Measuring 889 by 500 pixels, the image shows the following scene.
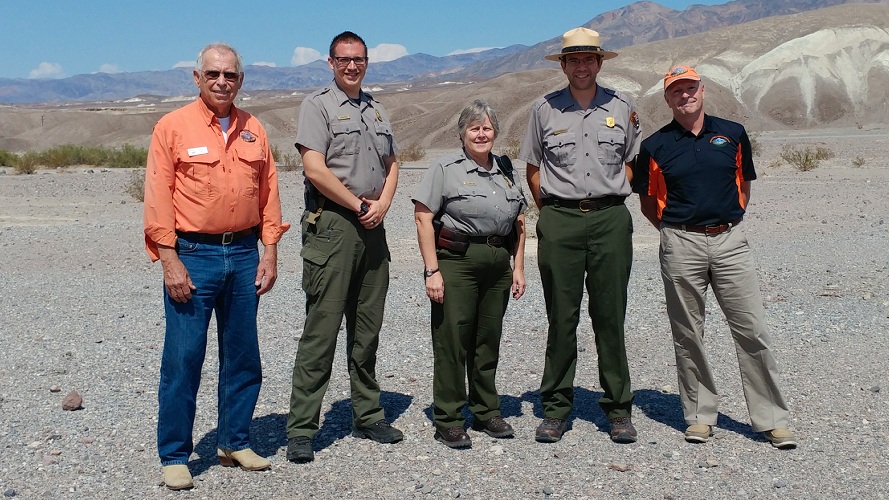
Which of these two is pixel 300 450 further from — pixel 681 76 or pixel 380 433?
pixel 681 76

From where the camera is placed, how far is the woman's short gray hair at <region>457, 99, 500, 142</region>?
461 cm

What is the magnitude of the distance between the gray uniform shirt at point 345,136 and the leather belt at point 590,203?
3.13 feet

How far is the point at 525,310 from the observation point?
811 centimetres

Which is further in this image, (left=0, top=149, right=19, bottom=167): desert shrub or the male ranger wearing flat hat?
(left=0, top=149, right=19, bottom=167): desert shrub

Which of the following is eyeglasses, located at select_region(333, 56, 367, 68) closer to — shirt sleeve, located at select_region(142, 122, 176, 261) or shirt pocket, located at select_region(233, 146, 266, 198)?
shirt pocket, located at select_region(233, 146, 266, 198)

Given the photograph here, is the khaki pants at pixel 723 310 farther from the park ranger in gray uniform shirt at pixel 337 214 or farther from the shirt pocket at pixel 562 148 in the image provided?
the park ranger in gray uniform shirt at pixel 337 214

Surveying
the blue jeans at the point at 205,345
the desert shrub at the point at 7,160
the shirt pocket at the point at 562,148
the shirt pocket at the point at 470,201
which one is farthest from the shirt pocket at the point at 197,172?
the desert shrub at the point at 7,160

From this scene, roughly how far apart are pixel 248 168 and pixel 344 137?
589 millimetres

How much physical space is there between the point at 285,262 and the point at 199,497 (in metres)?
7.08

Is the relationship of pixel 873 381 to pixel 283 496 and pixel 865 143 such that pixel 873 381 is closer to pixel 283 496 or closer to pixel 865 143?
pixel 283 496

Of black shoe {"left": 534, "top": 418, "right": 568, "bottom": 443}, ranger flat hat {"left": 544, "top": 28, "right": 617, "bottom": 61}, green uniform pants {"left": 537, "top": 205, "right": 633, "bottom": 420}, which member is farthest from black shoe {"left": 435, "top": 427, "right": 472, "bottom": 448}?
ranger flat hat {"left": 544, "top": 28, "right": 617, "bottom": 61}

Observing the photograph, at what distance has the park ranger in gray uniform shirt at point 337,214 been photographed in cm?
448

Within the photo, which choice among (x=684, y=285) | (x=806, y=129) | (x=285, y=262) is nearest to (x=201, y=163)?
(x=684, y=285)

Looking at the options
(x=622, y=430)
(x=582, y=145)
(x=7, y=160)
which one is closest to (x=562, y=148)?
(x=582, y=145)
